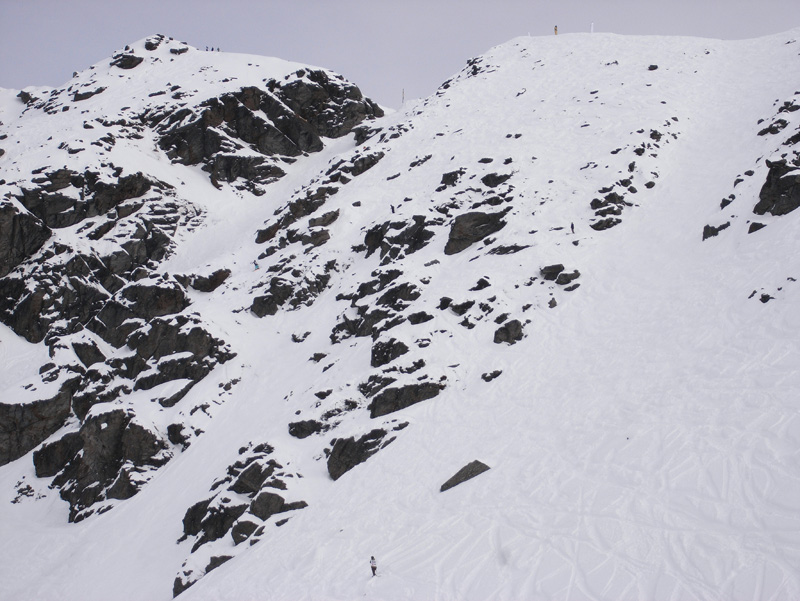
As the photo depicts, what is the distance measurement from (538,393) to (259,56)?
50.1 meters

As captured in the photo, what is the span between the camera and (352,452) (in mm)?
16641

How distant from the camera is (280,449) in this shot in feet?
58.9

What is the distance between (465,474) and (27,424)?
23.4 metres

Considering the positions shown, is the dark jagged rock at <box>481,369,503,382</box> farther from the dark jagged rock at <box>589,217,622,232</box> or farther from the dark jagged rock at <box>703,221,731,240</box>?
the dark jagged rock at <box>589,217,622,232</box>

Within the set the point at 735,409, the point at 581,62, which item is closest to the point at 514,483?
the point at 735,409

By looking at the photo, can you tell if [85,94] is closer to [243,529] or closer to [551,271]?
[551,271]

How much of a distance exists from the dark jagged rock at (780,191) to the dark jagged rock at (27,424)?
3120 cm

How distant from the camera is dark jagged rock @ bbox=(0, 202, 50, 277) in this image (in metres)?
33.0

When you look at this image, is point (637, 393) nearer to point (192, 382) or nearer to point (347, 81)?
point (192, 382)

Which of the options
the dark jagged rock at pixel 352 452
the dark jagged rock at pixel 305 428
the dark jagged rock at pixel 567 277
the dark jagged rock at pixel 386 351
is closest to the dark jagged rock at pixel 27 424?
the dark jagged rock at pixel 305 428

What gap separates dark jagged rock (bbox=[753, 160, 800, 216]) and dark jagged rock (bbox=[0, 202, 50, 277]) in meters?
37.8

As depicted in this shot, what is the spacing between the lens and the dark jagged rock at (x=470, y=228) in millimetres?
26056

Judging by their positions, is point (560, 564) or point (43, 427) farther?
point (43, 427)

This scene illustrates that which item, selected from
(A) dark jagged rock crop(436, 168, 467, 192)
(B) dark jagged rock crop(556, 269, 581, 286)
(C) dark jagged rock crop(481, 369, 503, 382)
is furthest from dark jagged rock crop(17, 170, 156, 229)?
(C) dark jagged rock crop(481, 369, 503, 382)
